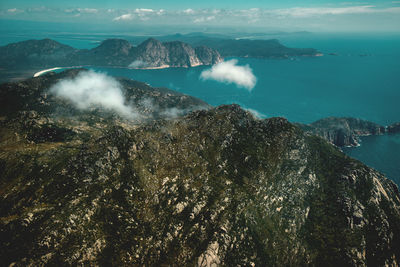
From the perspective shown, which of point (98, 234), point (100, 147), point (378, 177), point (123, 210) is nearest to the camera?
point (98, 234)

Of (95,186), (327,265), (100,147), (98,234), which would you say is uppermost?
(100,147)

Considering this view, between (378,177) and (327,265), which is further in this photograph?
(378,177)

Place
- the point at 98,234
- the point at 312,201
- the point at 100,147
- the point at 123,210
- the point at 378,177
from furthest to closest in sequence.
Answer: the point at 378,177
the point at 100,147
the point at 312,201
the point at 123,210
the point at 98,234

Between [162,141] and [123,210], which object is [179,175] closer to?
[162,141]

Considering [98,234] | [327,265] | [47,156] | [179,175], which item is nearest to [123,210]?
[98,234]

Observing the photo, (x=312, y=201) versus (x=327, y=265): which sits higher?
(x=312, y=201)

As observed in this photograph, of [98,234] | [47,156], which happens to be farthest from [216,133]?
[47,156]

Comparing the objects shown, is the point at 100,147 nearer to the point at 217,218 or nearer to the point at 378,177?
the point at 217,218
